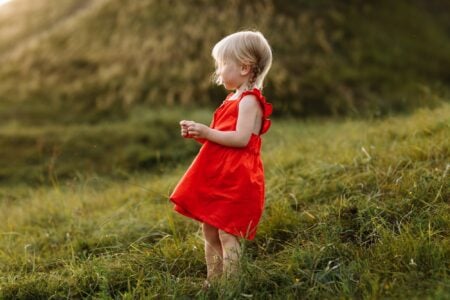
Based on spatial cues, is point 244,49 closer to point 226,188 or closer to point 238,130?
point 238,130

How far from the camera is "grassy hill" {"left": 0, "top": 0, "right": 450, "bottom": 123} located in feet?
37.3

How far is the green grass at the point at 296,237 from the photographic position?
9.62 feet

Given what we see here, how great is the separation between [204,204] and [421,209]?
138 centimetres

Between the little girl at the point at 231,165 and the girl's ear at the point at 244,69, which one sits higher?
the girl's ear at the point at 244,69

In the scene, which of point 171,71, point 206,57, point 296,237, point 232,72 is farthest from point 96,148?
point 232,72

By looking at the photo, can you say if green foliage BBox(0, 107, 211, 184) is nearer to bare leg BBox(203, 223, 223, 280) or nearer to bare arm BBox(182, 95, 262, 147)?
bare leg BBox(203, 223, 223, 280)

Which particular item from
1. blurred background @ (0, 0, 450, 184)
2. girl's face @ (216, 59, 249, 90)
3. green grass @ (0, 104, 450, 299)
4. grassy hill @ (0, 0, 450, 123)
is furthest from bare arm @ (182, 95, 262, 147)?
grassy hill @ (0, 0, 450, 123)

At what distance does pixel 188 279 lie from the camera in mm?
3334

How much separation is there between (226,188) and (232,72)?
0.68 m

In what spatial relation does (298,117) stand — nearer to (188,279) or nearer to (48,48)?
(48,48)

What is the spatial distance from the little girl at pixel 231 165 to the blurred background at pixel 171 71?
5.06m

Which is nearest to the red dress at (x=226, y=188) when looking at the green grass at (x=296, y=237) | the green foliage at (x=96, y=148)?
the green grass at (x=296, y=237)

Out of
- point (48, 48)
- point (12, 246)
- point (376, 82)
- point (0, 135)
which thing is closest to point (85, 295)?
point (12, 246)

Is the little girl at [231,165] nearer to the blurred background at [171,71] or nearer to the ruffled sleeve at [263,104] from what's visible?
the ruffled sleeve at [263,104]
